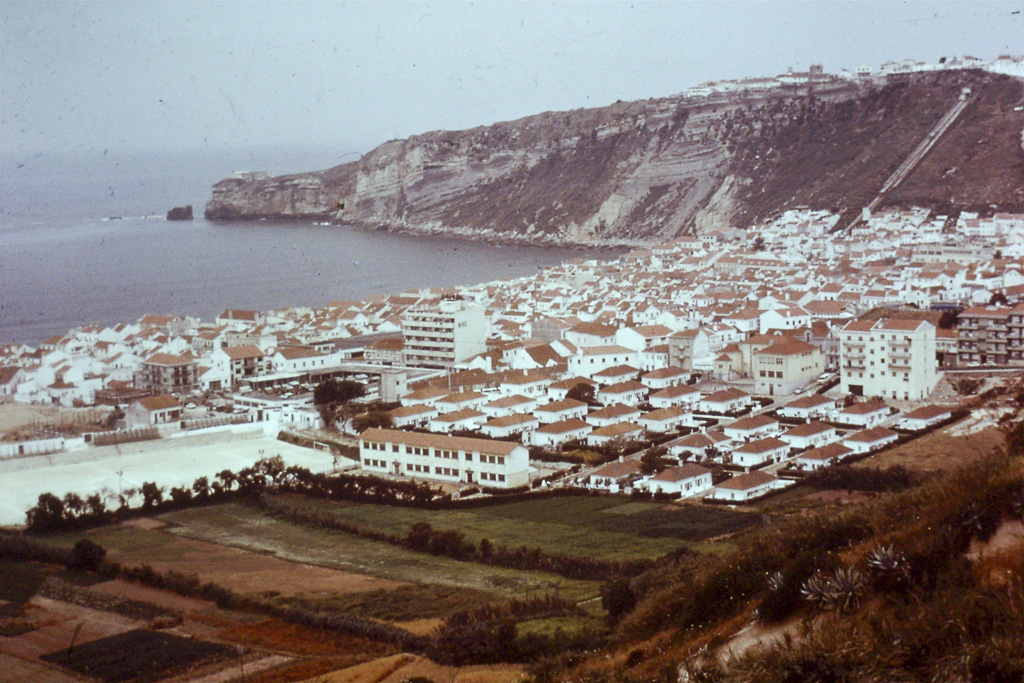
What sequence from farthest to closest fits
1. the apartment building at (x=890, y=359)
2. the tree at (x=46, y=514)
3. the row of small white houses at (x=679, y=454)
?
the apartment building at (x=890, y=359) < the row of small white houses at (x=679, y=454) < the tree at (x=46, y=514)

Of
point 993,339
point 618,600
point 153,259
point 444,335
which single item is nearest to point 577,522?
point 618,600

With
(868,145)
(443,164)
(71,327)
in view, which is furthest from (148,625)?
→ (443,164)

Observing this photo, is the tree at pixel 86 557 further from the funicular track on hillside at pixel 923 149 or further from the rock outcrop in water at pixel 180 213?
the rock outcrop in water at pixel 180 213

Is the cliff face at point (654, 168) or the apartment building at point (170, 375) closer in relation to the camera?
the apartment building at point (170, 375)

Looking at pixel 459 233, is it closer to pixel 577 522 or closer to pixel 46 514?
pixel 46 514

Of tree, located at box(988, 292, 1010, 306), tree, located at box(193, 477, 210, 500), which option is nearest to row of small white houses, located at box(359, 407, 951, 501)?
tree, located at box(193, 477, 210, 500)

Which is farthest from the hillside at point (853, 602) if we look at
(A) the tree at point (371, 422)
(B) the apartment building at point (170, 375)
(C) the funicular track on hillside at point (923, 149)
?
(C) the funicular track on hillside at point (923, 149)

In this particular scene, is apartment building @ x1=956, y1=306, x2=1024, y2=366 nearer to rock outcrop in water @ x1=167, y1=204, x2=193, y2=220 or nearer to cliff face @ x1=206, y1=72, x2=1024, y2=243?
cliff face @ x1=206, y1=72, x2=1024, y2=243

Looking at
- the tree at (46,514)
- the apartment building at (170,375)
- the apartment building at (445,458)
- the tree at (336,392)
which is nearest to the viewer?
the tree at (46,514)
